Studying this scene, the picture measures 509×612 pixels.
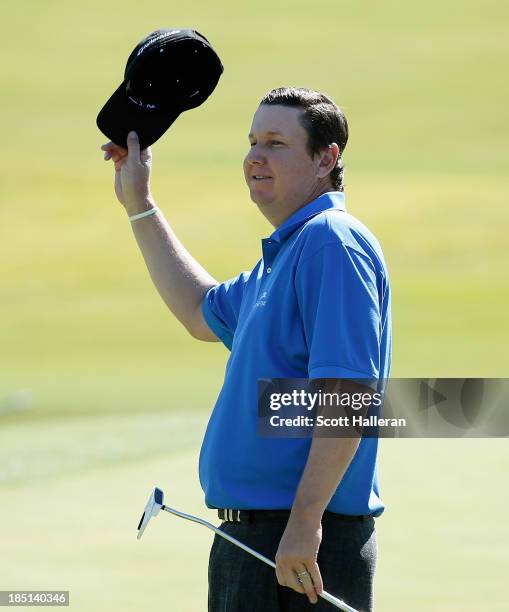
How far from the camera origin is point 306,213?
90.5 inches

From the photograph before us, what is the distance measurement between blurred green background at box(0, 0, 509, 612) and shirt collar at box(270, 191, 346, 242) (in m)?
2.80

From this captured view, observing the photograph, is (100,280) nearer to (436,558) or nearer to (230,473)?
(436,558)

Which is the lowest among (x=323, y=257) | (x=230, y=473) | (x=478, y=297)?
(x=230, y=473)

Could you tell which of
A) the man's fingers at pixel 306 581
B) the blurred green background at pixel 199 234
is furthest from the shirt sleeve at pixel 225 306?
the blurred green background at pixel 199 234

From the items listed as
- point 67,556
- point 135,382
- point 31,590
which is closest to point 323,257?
point 31,590

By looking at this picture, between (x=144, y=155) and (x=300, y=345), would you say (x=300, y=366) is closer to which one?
(x=300, y=345)

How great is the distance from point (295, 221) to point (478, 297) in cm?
834

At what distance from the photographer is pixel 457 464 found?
6.04 m

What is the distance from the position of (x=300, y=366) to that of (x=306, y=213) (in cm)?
29

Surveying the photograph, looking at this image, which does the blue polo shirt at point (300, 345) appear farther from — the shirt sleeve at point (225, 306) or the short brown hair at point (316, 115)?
the shirt sleeve at point (225, 306)

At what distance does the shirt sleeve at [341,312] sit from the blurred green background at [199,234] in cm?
293

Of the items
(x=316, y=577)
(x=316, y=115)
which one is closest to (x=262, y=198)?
(x=316, y=115)

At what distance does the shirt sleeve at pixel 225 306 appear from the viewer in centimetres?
262

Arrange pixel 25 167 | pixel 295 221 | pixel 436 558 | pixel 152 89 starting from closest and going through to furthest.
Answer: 1. pixel 295 221
2. pixel 152 89
3. pixel 436 558
4. pixel 25 167
